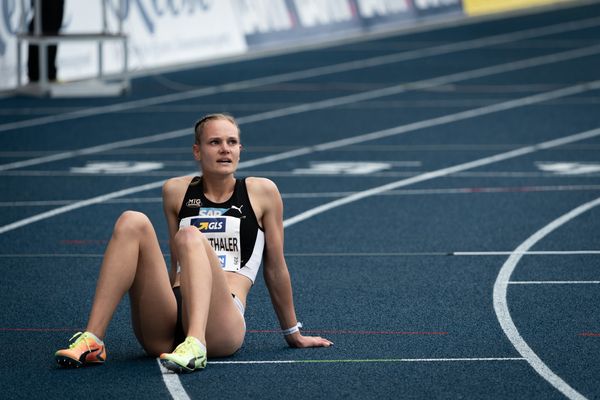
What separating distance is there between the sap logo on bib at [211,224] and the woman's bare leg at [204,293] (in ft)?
1.05

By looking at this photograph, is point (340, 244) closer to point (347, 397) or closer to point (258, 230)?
point (258, 230)

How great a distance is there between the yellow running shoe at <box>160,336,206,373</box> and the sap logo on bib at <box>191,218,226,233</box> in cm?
Answer: 65

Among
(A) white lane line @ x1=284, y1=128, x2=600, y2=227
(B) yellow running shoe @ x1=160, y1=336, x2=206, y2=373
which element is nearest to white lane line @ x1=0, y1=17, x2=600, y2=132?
(A) white lane line @ x1=284, y1=128, x2=600, y2=227

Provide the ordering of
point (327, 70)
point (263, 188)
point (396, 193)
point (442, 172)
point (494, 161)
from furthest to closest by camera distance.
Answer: point (327, 70) < point (494, 161) < point (442, 172) < point (396, 193) < point (263, 188)

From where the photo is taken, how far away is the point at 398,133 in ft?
49.9

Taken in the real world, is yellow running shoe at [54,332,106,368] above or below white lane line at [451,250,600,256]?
above

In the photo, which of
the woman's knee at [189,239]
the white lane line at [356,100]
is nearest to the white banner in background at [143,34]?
the white lane line at [356,100]

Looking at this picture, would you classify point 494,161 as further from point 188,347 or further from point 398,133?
point 188,347

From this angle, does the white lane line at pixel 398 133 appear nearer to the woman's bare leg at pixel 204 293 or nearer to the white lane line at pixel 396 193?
the white lane line at pixel 396 193

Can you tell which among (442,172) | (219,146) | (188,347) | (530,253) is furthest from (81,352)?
(442,172)

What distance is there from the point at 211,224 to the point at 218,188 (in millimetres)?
190

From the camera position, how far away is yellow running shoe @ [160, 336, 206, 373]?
225 inches

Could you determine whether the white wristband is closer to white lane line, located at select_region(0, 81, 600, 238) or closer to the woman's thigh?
the woman's thigh

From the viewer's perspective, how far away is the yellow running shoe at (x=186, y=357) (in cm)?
572
